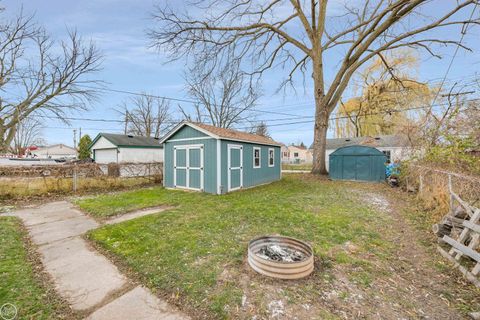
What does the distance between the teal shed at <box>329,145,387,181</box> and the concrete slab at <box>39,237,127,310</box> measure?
12783 mm

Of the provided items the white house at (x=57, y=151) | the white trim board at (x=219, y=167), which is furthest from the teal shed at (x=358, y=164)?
the white house at (x=57, y=151)

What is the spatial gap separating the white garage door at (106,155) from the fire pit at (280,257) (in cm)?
1748

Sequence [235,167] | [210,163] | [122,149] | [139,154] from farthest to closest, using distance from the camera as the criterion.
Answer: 1. [139,154]
2. [122,149]
3. [235,167]
4. [210,163]

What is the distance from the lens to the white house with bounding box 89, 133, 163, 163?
57.6ft

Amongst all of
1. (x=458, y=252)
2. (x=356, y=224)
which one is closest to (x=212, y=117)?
(x=356, y=224)

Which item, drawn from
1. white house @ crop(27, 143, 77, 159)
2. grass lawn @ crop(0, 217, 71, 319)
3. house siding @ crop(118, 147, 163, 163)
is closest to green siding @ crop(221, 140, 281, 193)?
grass lawn @ crop(0, 217, 71, 319)

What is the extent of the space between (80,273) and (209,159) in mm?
6072

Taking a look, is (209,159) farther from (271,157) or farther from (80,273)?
(80,273)

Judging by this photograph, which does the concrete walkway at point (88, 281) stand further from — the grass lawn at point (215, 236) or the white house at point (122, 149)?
the white house at point (122, 149)

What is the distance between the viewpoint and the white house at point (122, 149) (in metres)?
17.6

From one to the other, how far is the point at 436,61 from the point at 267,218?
605 inches

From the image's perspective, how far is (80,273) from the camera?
121 inches

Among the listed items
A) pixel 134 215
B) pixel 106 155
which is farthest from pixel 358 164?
pixel 106 155

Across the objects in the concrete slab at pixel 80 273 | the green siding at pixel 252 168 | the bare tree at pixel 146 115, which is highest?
the bare tree at pixel 146 115
